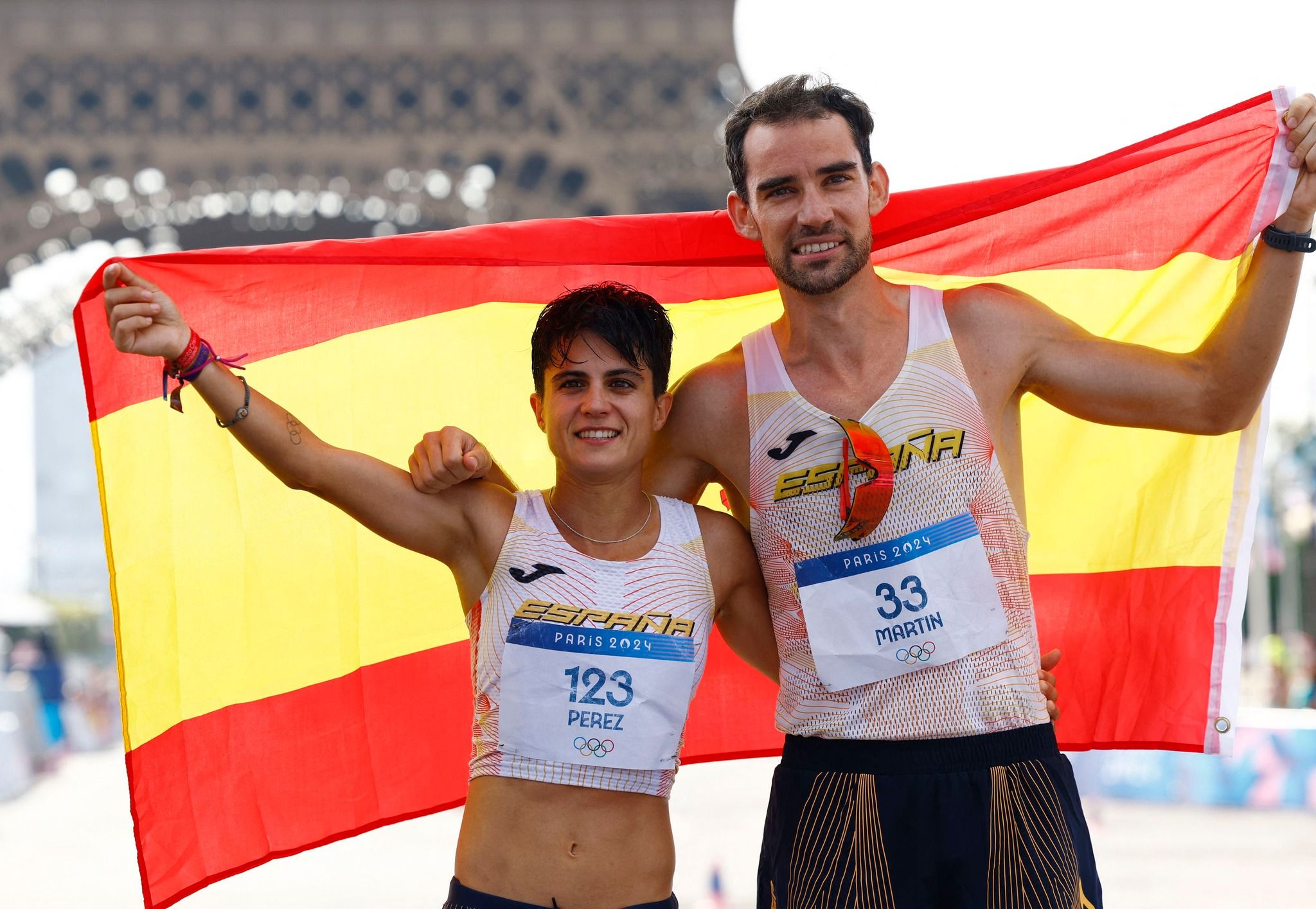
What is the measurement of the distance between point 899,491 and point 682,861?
706 cm

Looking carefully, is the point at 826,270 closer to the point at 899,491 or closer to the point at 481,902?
the point at 899,491

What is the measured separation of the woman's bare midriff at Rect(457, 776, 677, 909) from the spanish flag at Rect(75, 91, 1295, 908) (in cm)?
74

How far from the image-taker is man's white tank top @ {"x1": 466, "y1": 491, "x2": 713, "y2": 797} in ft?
7.87

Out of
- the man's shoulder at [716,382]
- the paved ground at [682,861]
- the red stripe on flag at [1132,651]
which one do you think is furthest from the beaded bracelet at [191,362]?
the paved ground at [682,861]

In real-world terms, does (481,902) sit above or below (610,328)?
below

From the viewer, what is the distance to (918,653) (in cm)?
238

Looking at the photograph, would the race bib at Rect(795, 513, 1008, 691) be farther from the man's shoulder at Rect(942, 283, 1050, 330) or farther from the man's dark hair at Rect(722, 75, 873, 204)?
the man's dark hair at Rect(722, 75, 873, 204)

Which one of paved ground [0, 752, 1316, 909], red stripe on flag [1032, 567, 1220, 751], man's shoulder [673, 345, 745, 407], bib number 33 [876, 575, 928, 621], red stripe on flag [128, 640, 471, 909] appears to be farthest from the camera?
paved ground [0, 752, 1316, 909]

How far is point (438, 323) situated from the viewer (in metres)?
3.19

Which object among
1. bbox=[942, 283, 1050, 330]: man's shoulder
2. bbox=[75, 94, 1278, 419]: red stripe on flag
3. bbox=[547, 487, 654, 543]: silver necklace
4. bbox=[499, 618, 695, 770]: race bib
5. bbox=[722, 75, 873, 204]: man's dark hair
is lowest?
bbox=[499, 618, 695, 770]: race bib

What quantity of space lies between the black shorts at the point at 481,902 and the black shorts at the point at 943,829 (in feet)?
0.90

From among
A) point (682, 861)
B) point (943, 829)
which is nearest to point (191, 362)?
point (943, 829)

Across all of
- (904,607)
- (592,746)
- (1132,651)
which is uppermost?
(904,607)

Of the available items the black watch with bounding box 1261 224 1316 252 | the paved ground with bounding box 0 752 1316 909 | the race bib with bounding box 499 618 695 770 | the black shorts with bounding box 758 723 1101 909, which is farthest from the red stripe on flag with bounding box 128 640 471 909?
the paved ground with bounding box 0 752 1316 909
